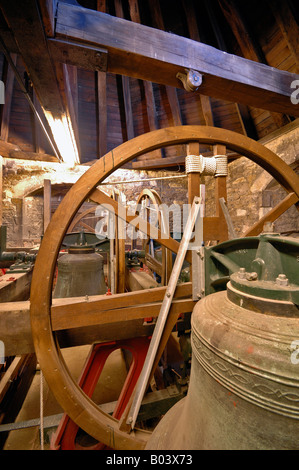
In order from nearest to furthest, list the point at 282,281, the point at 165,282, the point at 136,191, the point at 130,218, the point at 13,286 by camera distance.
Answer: the point at 282,281
the point at 130,218
the point at 13,286
the point at 165,282
the point at 136,191

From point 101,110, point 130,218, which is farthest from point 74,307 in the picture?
point 101,110

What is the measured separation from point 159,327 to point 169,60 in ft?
7.58

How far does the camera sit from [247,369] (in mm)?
574

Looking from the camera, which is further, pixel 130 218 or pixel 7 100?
pixel 7 100

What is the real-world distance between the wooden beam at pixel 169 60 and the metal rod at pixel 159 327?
1550 mm

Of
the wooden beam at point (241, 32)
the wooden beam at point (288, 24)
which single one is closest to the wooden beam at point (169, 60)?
the wooden beam at point (288, 24)

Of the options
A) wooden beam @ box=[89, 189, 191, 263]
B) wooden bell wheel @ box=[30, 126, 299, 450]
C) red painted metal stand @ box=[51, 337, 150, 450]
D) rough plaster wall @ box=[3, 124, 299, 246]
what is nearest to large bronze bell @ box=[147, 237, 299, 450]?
wooden bell wheel @ box=[30, 126, 299, 450]

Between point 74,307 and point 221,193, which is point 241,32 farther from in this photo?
point 74,307

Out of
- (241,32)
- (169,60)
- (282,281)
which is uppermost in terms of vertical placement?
(241,32)

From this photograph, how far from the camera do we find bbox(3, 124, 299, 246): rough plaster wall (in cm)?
441

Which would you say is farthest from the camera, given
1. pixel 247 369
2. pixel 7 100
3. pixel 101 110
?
pixel 101 110

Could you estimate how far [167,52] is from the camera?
1.98 m

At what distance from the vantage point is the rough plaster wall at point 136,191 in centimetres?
441
